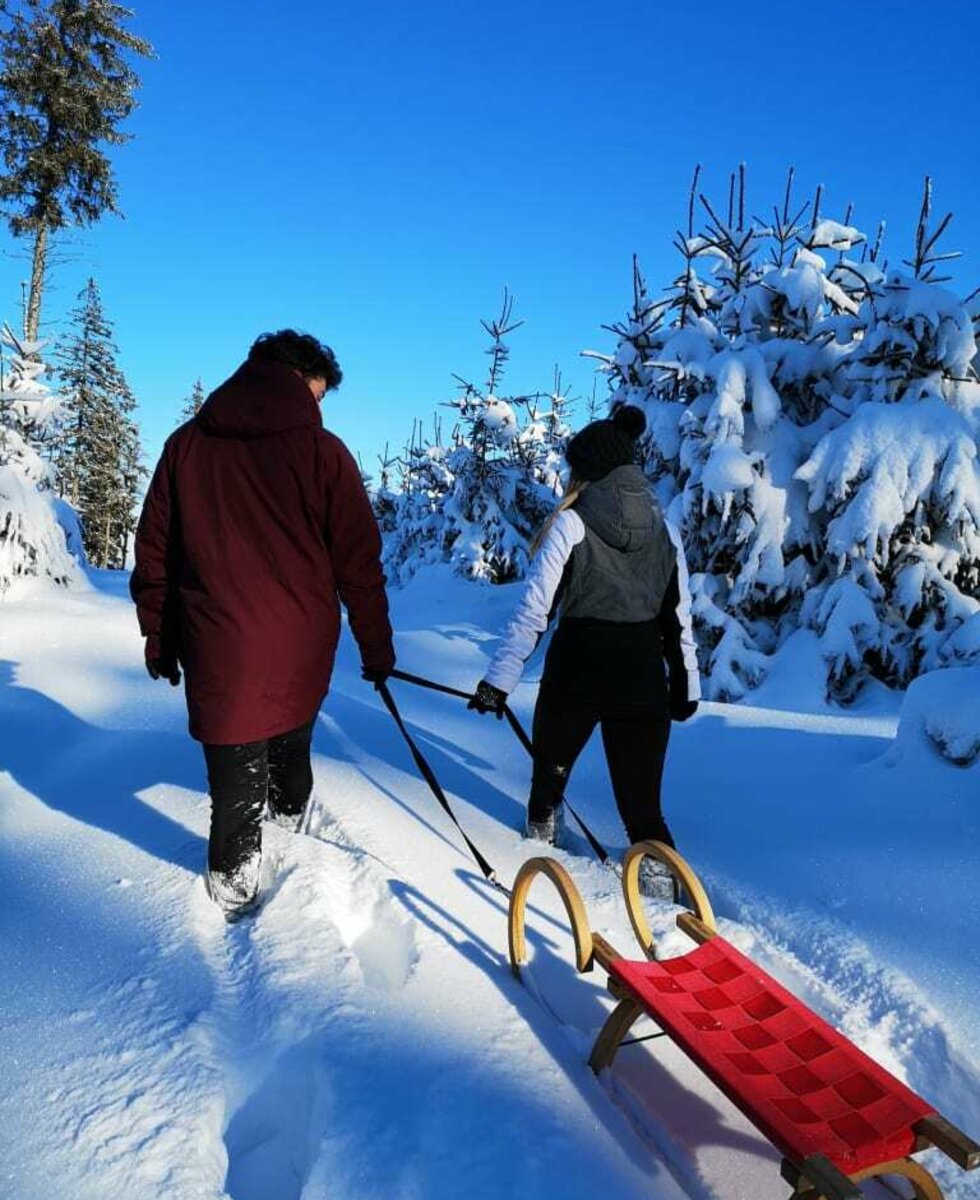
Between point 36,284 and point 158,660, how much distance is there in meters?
17.8

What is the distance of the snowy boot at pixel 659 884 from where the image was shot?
334cm

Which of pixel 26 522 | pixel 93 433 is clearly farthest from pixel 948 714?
pixel 93 433

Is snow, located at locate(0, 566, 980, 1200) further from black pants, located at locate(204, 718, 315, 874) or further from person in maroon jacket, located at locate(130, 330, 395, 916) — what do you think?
person in maroon jacket, located at locate(130, 330, 395, 916)

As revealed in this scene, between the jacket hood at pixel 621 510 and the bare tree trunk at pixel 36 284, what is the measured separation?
16922 millimetres

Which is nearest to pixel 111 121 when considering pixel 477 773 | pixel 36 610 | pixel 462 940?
pixel 36 610

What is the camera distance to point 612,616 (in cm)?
338

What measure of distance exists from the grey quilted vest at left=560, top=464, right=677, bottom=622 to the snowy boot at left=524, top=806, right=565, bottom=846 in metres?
1.11

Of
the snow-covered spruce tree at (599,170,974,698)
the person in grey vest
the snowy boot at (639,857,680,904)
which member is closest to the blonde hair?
the person in grey vest

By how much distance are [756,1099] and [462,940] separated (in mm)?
1304

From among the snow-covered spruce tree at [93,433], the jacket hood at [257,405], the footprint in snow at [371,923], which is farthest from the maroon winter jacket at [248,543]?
the snow-covered spruce tree at [93,433]

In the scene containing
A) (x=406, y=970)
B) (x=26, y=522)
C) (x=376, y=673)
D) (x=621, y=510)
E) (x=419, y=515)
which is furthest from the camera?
(x=419, y=515)

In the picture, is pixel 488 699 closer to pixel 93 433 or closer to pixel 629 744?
pixel 629 744

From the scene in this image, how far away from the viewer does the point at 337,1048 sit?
2.10 metres

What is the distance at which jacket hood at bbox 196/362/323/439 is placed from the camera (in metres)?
2.68
